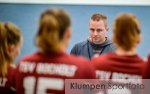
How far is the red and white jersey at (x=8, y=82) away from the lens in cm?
159

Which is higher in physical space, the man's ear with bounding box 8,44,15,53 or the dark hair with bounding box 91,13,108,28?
the dark hair with bounding box 91,13,108,28

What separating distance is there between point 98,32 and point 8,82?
67 centimetres

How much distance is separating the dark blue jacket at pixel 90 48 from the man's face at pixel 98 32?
3 centimetres

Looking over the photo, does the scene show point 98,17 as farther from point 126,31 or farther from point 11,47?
point 11,47

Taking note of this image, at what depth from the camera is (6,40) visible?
1.60 m

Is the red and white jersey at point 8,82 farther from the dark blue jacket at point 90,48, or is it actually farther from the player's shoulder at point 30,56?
the dark blue jacket at point 90,48

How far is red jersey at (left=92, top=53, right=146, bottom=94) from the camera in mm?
1497

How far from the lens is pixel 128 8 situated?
161 cm

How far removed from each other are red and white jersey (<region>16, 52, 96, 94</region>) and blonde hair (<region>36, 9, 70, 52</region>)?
0.07 meters

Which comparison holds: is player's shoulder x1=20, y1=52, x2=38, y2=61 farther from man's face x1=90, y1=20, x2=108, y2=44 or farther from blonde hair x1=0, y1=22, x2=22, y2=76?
man's face x1=90, y1=20, x2=108, y2=44

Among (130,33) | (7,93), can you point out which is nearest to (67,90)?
(7,93)

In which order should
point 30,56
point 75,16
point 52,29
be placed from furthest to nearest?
point 75,16, point 30,56, point 52,29

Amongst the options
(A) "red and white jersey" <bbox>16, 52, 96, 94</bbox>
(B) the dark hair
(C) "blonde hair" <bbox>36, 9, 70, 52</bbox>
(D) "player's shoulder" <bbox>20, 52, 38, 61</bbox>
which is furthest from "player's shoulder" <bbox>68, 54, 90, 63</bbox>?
(B) the dark hair

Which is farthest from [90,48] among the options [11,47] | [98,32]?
[11,47]
